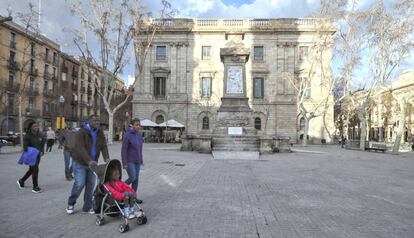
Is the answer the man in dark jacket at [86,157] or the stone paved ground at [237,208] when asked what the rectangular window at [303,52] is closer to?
the stone paved ground at [237,208]

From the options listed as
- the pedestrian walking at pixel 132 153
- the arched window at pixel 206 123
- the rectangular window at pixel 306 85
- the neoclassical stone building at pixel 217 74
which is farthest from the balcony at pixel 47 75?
the pedestrian walking at pixel 132 153

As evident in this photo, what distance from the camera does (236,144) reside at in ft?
61.9

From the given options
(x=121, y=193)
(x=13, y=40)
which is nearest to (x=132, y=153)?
(x=121, y=193)

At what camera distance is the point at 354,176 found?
11234 mm

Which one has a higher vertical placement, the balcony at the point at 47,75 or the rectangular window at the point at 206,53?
the rectangular window at the point at 206,53

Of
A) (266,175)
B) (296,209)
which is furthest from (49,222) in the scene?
(266,175)

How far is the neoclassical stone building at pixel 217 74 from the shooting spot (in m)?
41.9

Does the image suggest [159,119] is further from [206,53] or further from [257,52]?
[257,52]

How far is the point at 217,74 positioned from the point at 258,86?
5593 millimetres

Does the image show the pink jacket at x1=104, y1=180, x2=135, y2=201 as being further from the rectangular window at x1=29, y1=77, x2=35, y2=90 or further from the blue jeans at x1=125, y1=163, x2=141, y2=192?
the rectangular window at x1=29, y1=77, x2=35, y2=90

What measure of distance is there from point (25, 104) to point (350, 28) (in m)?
41.4

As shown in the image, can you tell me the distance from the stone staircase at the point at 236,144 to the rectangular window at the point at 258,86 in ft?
79.3

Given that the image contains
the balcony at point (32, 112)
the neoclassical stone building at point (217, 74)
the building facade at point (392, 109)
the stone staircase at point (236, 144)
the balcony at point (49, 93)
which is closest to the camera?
the stone staircase at point (236, 144)

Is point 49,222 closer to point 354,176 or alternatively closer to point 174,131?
point 354,176
